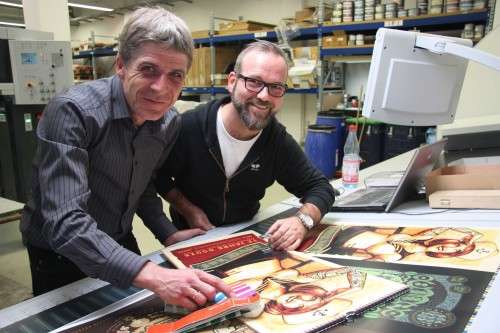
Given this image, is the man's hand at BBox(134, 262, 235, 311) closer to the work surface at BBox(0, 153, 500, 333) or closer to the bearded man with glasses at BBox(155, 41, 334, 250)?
the work surface at BBox(0, 153, 500, 333)

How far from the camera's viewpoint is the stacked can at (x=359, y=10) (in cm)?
426

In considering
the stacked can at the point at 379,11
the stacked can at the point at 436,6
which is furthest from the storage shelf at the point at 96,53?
the stacked can at the point at 436,6

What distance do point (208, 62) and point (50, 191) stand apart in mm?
4957

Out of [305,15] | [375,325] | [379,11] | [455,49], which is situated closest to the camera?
[375,325]

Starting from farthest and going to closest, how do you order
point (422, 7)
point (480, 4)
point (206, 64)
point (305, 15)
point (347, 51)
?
1. point (206, 64)
2. point (305, 15)
3. point (347, 51)
4. point (422, 7)
5. point (480, 4)

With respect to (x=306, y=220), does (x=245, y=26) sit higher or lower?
higher

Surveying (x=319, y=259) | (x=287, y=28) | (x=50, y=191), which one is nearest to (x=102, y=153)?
(x=50, y=191)

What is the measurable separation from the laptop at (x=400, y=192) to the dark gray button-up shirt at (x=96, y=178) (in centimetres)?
66

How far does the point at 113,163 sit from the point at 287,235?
0.49m

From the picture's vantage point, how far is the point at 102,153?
1.00 metres

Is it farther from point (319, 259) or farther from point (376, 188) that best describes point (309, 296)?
point (376, 188)

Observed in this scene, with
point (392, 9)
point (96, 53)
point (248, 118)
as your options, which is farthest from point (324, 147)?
point (96, 53)

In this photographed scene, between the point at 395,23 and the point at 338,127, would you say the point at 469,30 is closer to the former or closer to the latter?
the point at 395,23

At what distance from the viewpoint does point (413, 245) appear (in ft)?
3.52
